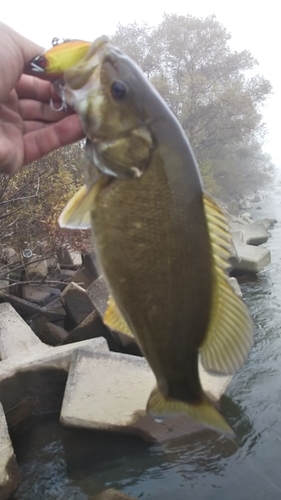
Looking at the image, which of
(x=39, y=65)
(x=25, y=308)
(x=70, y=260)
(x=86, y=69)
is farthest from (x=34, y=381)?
(x=70, y=260)

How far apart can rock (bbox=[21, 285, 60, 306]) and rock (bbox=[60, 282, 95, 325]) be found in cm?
157

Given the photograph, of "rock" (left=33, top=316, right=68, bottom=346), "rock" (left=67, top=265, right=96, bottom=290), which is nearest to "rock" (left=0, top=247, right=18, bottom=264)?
"rock" (left=67, top=265, right=96, bottom=290)

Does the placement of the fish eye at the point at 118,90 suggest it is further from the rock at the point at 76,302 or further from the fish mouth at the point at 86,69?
the rock at the point at 76,302

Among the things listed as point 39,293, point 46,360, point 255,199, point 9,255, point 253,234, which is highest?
point 46,360

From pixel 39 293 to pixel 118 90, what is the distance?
32.1 ft

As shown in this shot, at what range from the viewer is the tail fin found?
1.53 meters

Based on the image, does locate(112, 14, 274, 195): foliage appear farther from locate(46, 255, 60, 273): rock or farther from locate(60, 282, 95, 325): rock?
locate(60, 282, 95, 325): rock

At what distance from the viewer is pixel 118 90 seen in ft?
4.76

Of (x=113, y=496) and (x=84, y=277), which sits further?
(x=84, y=277)

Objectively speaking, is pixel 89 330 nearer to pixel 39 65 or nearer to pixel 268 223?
pixel 39 65

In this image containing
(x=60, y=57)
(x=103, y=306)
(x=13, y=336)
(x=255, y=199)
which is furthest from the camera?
(x=255, y=199)

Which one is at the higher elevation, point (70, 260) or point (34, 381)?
point (34, 381)

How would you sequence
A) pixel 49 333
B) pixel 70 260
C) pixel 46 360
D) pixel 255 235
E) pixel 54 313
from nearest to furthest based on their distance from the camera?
pixel 46 360 < pixel 49 333 < pixel 54 313 < pixel 70 260 < pixel 255 235

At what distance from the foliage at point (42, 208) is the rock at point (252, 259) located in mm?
4783
